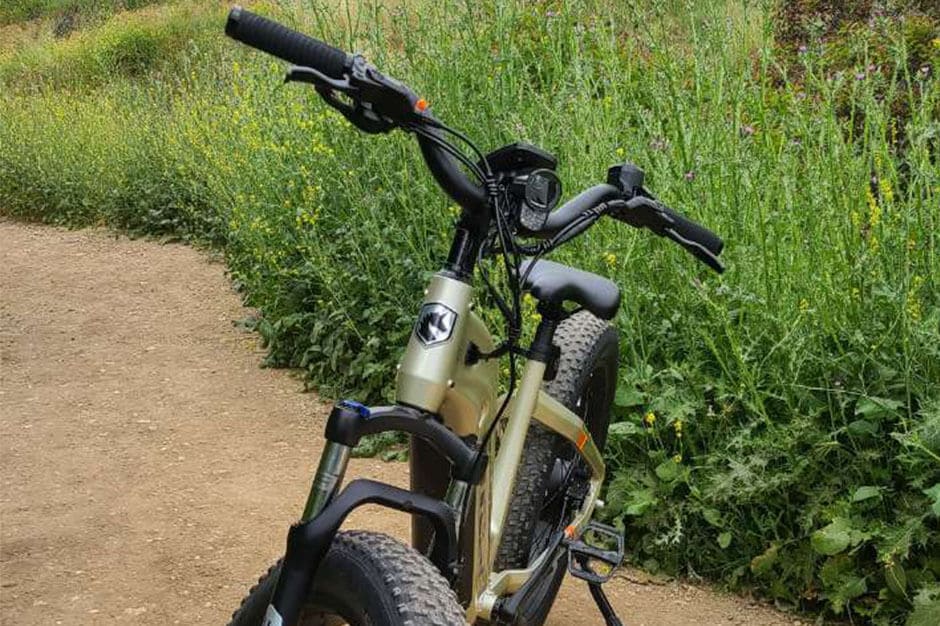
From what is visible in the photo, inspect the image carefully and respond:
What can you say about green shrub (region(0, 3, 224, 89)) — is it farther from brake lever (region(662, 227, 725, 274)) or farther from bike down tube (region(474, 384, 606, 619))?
brake lever (region(662, 227, 725, 274))

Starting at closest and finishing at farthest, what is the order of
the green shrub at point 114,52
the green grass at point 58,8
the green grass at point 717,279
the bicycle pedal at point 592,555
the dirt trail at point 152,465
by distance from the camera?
1. the bicycle pedal at point 592,555
2. the green grass at point 717,279
3. the dirt trail at point 152,465
4. the green shrub at point 114,52
5. the green grass at point 58,8

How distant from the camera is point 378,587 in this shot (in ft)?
5.82

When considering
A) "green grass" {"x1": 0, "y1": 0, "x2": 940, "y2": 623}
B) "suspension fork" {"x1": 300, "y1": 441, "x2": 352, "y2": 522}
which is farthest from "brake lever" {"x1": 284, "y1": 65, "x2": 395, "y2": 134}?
"green grass" {"x1": 0, "y1": 0, "x2": 940, "y2": 623}

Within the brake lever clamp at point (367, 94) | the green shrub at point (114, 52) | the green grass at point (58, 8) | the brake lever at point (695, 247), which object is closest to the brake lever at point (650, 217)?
the brake lever at point (695, 247)

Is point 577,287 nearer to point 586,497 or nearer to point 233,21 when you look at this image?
point 586,497

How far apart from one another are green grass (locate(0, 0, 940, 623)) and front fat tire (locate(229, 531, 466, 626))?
190 centimetres

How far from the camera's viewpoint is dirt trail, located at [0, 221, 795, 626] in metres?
3.70

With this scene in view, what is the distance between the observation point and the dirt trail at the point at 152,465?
3.70m

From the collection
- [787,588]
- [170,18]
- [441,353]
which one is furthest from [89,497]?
[170,18]

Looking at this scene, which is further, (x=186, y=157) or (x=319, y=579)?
(x=186, y=157)

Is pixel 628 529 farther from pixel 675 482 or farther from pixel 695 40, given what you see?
pixel 695 40

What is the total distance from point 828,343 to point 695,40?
1375mm

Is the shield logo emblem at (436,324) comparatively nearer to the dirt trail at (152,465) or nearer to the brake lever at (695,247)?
the brake lever at (695,247)

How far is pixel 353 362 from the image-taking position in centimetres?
530
